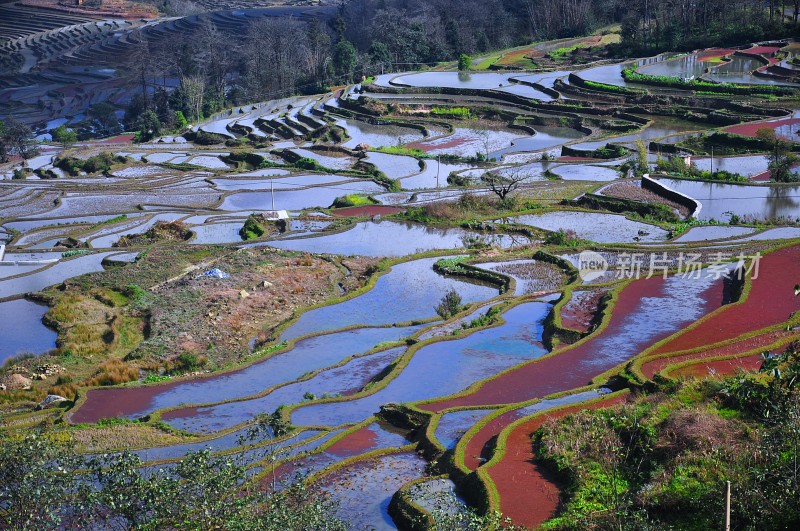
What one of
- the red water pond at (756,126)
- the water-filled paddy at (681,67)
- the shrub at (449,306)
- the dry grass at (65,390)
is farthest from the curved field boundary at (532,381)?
the water-filled paddy at (681,67)

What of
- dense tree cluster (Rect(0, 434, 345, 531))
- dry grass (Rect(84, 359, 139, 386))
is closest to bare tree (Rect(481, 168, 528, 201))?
dry grass (Rect(84, 359, 139, 386))

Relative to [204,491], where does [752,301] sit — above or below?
below

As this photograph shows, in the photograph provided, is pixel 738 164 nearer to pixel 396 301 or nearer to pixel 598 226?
pixel 598 226

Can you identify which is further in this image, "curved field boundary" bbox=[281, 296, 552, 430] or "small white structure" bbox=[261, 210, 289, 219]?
"small white structure" bbox=[261, 210, 289, 219]

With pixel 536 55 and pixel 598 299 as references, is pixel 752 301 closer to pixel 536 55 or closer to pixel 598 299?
pixel 598 299

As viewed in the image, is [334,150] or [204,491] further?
[334,150]

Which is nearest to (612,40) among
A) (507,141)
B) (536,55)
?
(536,55)

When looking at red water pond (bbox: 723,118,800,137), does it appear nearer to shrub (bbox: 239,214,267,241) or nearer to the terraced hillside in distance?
the terraced hillside in distance
